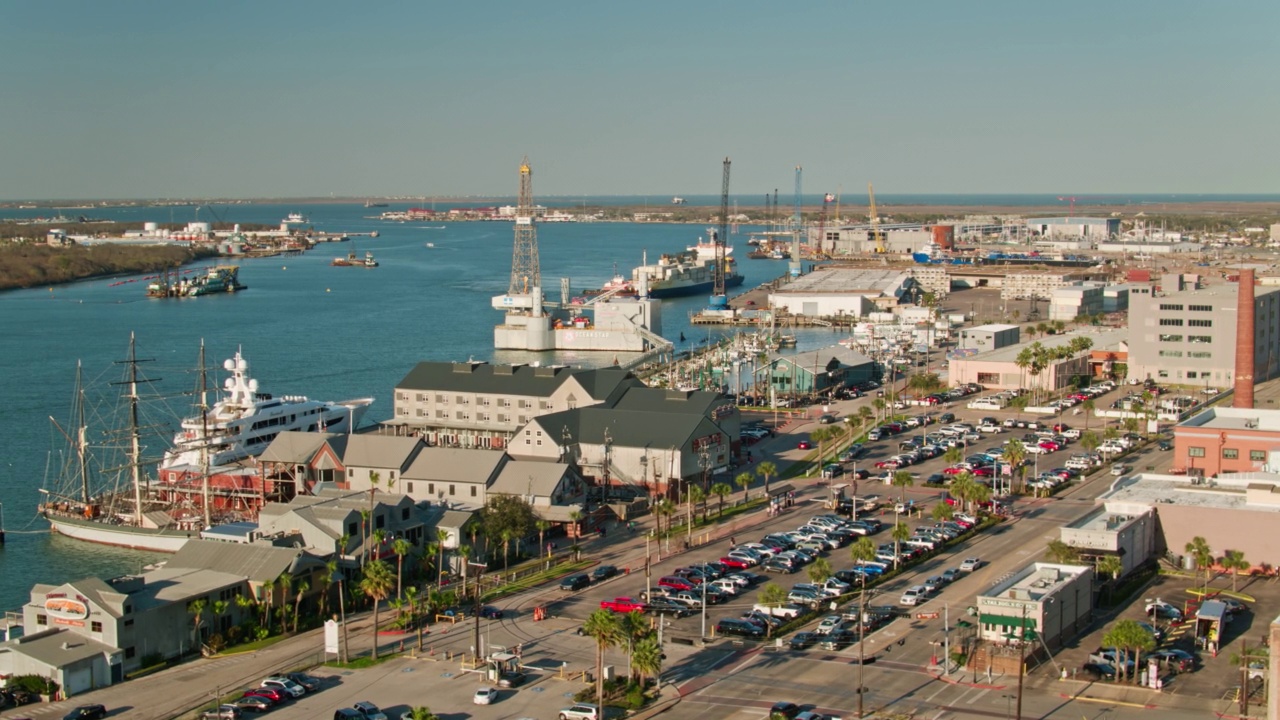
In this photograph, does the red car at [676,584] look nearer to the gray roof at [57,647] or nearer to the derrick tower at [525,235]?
the gray roof at [57,647]

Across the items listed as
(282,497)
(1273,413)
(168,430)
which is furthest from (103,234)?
(1273,413)

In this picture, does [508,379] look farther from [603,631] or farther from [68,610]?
[603,631]

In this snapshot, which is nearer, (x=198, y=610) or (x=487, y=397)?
(x=198, y=610)

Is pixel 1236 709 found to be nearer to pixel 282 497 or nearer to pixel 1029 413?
pixel 282 497

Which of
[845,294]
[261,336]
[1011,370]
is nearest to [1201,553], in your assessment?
[1011,370]

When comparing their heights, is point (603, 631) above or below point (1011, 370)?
below

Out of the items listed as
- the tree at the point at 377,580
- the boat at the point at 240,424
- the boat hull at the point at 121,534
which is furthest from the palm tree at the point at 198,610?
the boat at the point at 240,424
